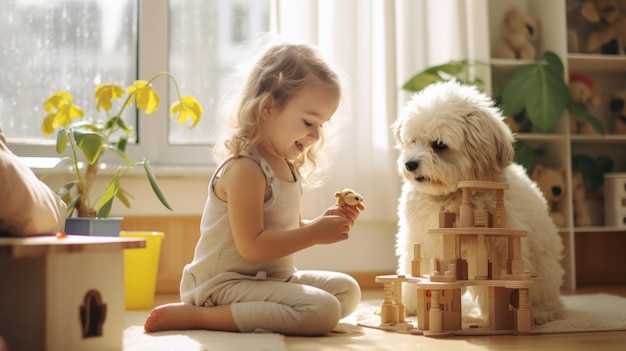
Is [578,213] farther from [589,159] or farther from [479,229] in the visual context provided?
[479,229]

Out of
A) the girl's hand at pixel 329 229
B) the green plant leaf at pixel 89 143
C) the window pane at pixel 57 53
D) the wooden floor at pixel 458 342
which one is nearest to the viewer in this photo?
the wooden floor at pixel 458 342

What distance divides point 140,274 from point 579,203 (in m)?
1.92

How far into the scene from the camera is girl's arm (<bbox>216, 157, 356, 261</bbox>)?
1722 mm

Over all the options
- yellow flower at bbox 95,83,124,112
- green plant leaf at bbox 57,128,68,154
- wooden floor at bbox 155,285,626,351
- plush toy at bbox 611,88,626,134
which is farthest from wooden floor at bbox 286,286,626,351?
plush toy at bbox 611,88,626,134

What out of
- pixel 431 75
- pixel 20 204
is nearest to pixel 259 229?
pixel 20 204

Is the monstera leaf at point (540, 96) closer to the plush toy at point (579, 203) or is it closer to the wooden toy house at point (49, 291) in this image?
the plush toy at point (579, 203)

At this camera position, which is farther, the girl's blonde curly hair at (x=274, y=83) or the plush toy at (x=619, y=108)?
the plush toy at (x=619, y=108)

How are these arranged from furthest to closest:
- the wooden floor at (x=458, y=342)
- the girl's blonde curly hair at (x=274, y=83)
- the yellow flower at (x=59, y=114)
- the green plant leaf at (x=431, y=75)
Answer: the green plant leaf at (x=431, y=75), the yellow flower at (x=59, y=114), the girl's blonde curly hair at (x=274, y=83), the wooden floor at (x=458, y=342)

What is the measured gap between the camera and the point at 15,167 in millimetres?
1270

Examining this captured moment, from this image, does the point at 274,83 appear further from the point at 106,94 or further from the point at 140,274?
the point at 140,274

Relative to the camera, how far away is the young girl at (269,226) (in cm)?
173

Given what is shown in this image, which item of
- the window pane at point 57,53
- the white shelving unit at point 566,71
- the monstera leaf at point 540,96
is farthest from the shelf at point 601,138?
the window pane at point 57,53

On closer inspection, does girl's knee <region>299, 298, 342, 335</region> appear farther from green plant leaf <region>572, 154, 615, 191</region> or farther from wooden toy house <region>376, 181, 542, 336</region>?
green plant leaf <region>572, 154, 615, 191</region>

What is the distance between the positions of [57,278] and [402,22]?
2247 mm
